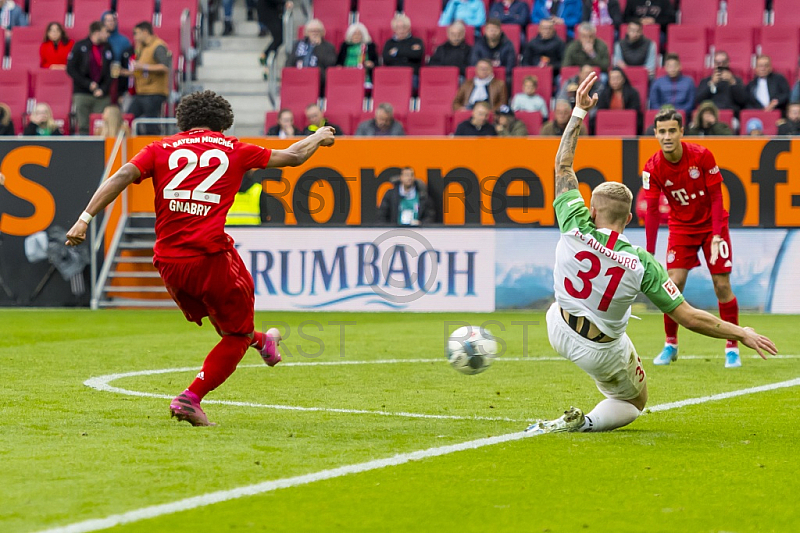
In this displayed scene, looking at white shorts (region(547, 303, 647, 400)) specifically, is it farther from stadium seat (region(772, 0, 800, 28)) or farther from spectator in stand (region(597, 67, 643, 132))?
stadium seat (region(772, 0, 800, 28))

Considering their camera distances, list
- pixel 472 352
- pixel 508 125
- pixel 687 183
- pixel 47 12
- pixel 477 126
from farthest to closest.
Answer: pixel 47 12 → pixel 508 125 → pixel 477 126 → pixel 687 183 → pixel 472 352

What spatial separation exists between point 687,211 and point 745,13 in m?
11.0

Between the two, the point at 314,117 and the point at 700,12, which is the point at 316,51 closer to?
the point at 314,117

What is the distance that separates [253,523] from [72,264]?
14192 mm

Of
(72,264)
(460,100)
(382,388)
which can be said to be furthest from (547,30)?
Result: (382,388)

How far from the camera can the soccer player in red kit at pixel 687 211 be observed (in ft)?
33.9

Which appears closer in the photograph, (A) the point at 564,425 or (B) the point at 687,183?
(A) the point at 564,425

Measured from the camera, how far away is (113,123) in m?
18.0

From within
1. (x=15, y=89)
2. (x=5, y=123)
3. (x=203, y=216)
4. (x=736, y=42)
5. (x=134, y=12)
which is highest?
(x=134, y=12)

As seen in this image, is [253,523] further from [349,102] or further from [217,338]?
[349,102]

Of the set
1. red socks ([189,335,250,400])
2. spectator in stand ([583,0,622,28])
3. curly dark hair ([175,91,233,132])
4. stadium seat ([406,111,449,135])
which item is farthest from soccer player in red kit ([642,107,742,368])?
spectator in stand ([583,0,622,28])

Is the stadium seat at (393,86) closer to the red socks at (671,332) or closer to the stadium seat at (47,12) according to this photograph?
the stadium seat at (47,12)

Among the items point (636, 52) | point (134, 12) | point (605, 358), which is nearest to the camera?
point (605, 358)

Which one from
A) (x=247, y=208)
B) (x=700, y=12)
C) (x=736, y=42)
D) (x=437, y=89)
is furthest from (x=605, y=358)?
(x=700, y=12)
